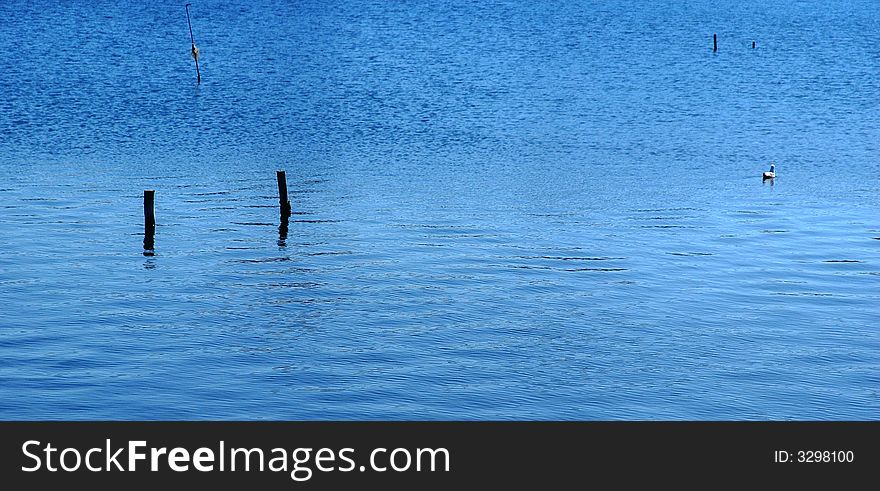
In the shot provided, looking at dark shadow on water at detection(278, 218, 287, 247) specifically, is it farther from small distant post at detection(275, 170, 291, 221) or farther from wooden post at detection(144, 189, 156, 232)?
wooden post at detection(144, 189, 156, 232)

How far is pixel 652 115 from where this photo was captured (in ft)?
253

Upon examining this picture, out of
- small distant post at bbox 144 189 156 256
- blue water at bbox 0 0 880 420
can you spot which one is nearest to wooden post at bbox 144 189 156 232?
small distant post at bbox 144 189 156 256

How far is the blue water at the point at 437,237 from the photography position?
2561 cm

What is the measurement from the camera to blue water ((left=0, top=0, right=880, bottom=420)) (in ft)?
84.0

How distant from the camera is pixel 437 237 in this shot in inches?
1671

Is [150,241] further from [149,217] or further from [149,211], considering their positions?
[149,211]

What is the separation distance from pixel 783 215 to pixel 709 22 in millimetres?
95430

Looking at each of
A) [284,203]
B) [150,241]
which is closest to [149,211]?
[150,241]
